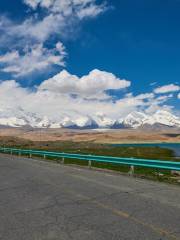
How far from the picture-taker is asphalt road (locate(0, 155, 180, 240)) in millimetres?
6430

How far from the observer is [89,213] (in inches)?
321

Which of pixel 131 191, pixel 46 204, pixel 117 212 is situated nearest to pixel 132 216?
pixel 117 212

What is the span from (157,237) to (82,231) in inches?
56.8

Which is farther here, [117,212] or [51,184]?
[51,184]

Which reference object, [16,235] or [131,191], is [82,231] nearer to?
[16,235]

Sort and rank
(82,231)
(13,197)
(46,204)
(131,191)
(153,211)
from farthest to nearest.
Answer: (131,191), (13,197), (46,204), (153,211), (82,231)

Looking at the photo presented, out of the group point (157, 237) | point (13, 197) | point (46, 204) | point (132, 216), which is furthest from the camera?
point (13, 197)

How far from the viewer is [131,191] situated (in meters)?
11.7

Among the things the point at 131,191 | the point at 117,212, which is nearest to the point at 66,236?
the point at 117,212

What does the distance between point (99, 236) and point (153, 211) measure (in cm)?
244

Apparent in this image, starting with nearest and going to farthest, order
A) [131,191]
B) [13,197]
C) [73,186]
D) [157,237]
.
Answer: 1. [157,237]
2. [13,197]
3. [131,191]
4. [73,186]

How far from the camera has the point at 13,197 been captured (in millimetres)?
10602

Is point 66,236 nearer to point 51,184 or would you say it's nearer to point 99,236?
point 99,236

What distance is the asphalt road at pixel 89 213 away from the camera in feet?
21.1
